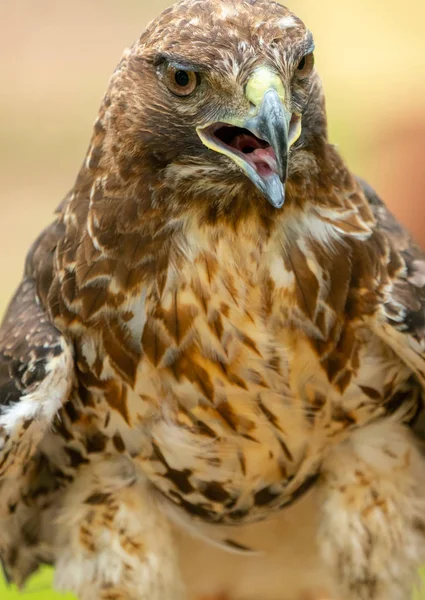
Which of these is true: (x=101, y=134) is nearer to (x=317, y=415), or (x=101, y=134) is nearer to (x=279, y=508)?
(x=317, y=415)

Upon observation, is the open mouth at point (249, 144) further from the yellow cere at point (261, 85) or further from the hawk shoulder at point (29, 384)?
the hawk shoulder at point (29, 384)

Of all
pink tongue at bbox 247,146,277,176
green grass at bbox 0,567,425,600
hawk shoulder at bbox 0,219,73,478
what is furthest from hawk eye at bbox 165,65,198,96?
green grass at bbox 0,567,425,600

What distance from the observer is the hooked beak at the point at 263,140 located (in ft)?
4.91

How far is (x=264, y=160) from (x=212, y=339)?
0.37 metres

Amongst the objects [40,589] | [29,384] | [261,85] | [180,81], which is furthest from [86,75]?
[261,85]

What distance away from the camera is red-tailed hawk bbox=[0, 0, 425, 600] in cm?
162

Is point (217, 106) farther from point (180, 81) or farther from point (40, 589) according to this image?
point (40, 589)

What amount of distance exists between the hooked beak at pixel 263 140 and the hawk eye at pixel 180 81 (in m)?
0.06

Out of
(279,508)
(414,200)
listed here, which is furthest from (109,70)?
(279,508)

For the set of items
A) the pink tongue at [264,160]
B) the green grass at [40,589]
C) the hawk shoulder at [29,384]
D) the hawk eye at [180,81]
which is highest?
the hawk eye at [180,81]

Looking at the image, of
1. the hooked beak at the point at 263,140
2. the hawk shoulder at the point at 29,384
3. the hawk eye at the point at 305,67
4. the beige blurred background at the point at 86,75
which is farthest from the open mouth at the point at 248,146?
the beige blurred background at the point at 86,75

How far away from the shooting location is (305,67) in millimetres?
1633

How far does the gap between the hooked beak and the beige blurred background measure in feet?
9.27

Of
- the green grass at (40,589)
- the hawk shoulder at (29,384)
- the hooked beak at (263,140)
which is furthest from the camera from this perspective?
the green grass at (40,589)
